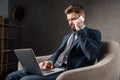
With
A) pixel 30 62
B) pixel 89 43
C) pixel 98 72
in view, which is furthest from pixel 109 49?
pixel 30 62

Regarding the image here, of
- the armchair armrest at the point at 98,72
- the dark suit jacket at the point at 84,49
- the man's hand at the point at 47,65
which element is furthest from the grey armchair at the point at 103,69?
the man's hand at the point at 47,65

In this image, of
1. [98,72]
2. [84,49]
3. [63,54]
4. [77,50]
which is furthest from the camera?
[63,54]

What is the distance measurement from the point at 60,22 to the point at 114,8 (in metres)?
1.08

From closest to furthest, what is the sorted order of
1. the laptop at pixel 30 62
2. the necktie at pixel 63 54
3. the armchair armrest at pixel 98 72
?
the armchair armrest at pixel 98 72, the laptop at pixel 30 62, the necktie at pixel 63 54

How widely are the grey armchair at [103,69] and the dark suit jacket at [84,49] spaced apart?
0.11 m

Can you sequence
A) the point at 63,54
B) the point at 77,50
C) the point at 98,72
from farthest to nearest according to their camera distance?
the point at 63,54 < the point at 77,50 < the point at 98,72

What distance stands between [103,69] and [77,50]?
0.35 m

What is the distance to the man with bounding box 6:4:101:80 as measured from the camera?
2008 mm

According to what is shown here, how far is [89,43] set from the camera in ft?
6.62

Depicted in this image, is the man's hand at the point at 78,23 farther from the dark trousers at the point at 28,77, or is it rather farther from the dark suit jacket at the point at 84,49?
the dark trousers at the point at 28,77

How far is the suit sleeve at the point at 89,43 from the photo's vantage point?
2.00m

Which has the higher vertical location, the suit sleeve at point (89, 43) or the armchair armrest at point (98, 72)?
the suit sleeve at point (89, 43)

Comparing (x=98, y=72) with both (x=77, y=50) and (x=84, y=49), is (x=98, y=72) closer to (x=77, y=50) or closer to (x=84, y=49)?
(x=84, y=49)

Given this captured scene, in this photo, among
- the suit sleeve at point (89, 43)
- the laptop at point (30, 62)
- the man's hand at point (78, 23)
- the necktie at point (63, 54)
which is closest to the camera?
the laptop at point (30, 62)
